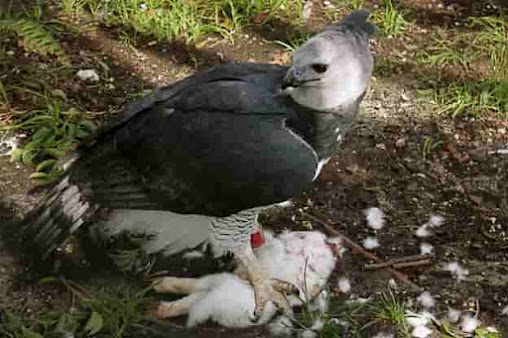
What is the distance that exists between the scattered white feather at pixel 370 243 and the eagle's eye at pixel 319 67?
1.02 m

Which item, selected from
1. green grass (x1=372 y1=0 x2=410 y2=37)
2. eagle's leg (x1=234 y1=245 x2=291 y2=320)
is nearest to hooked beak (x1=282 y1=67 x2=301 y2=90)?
eagle's leg (x1=234 y1=245 x2=291 y2=320)

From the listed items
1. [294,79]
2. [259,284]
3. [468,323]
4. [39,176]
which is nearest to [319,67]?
[294,79]

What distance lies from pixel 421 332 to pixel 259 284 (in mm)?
604

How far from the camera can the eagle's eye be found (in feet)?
9.09

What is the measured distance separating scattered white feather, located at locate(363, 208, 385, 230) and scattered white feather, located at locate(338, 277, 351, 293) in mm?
321

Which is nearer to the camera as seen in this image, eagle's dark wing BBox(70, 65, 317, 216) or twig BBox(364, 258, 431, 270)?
eagle's dark wing BBox(70, 65, 317, 216)

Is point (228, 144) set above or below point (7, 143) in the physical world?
above

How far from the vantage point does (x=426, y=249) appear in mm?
3562

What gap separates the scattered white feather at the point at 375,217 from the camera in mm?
3664

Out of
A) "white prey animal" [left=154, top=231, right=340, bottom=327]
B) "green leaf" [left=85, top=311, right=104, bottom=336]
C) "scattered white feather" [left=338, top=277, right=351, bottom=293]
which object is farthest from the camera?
"scattered white feather" [left=338, top=277, right=351, bottom=293]

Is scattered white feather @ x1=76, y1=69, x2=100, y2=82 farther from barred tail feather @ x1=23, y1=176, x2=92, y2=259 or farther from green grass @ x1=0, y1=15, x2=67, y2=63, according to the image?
barred tail feather @ x1=23, y1=176, x2=92, y2=259

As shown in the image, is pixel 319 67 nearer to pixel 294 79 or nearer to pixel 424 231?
pixel 294 79

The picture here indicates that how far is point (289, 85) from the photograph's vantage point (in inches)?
111

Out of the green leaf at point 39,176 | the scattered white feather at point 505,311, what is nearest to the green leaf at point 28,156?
the green leaf at point 39,176
